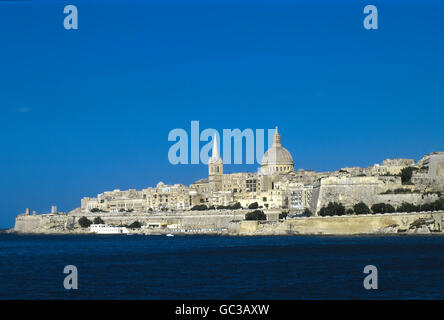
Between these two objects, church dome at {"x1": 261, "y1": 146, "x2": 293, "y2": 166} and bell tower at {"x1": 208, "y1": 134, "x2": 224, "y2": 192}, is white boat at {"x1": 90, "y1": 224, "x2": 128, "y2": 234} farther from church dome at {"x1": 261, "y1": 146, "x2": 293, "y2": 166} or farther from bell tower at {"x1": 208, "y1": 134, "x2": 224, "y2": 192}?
church dome at {"x1": 261, "y1": 146, "x2": 293, "y2": 166}

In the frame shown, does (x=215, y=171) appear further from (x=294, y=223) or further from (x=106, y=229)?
(x=294, y=223)

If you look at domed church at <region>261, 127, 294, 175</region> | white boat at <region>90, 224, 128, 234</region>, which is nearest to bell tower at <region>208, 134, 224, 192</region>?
domed church at <region>261, 127, 294, 175</region>

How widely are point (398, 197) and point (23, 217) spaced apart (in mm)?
47458

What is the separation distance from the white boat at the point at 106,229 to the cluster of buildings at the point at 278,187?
681cm

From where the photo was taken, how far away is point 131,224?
237 feet

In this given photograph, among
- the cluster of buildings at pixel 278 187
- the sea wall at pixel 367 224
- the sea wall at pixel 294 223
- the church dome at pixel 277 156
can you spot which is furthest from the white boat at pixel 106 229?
the church dome at pixel 277 156

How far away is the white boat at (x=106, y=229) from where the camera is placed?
6938 cm

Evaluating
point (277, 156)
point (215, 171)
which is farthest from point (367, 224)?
point (215, 171)

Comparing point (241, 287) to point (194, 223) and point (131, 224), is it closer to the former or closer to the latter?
point (194, 223)

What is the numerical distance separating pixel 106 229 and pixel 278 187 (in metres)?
15.7

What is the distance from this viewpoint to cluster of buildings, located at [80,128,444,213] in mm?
53281

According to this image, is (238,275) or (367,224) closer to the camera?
(238,275)

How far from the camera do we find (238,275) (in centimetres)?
2202
